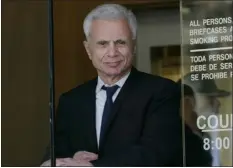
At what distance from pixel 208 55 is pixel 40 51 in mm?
1320

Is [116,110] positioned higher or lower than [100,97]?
lower

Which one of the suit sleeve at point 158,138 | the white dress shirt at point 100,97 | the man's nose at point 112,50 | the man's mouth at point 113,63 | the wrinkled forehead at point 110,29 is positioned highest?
the wrinkled forehead at point 110,29

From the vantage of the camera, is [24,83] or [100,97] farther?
[24,83]

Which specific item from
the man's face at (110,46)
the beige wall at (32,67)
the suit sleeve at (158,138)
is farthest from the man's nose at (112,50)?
the suit sleeve at (158,138)

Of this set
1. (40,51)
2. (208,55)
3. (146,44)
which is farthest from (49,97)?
(208,55)

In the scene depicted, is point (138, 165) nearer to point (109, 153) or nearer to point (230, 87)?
point (109, 153)

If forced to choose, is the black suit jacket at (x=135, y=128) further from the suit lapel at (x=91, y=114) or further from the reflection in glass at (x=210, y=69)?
the reflection in glass at (x=210, y=69)

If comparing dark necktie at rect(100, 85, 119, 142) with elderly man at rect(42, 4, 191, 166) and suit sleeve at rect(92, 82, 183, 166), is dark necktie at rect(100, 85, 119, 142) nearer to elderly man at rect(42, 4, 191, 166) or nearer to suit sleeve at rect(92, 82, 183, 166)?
elderly man at rect(42, 4, 191, 166)

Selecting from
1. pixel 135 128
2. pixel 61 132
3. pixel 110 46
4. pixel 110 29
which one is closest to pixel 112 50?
pixel 110 46

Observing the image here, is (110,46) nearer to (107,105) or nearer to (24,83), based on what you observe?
(107,105)

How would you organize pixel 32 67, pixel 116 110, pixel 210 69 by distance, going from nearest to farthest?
pixel 210 69 → pixel 116 110 → pixel 32 67

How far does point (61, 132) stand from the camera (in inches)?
243

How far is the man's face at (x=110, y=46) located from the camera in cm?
612

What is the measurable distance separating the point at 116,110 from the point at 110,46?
0.49 metres
